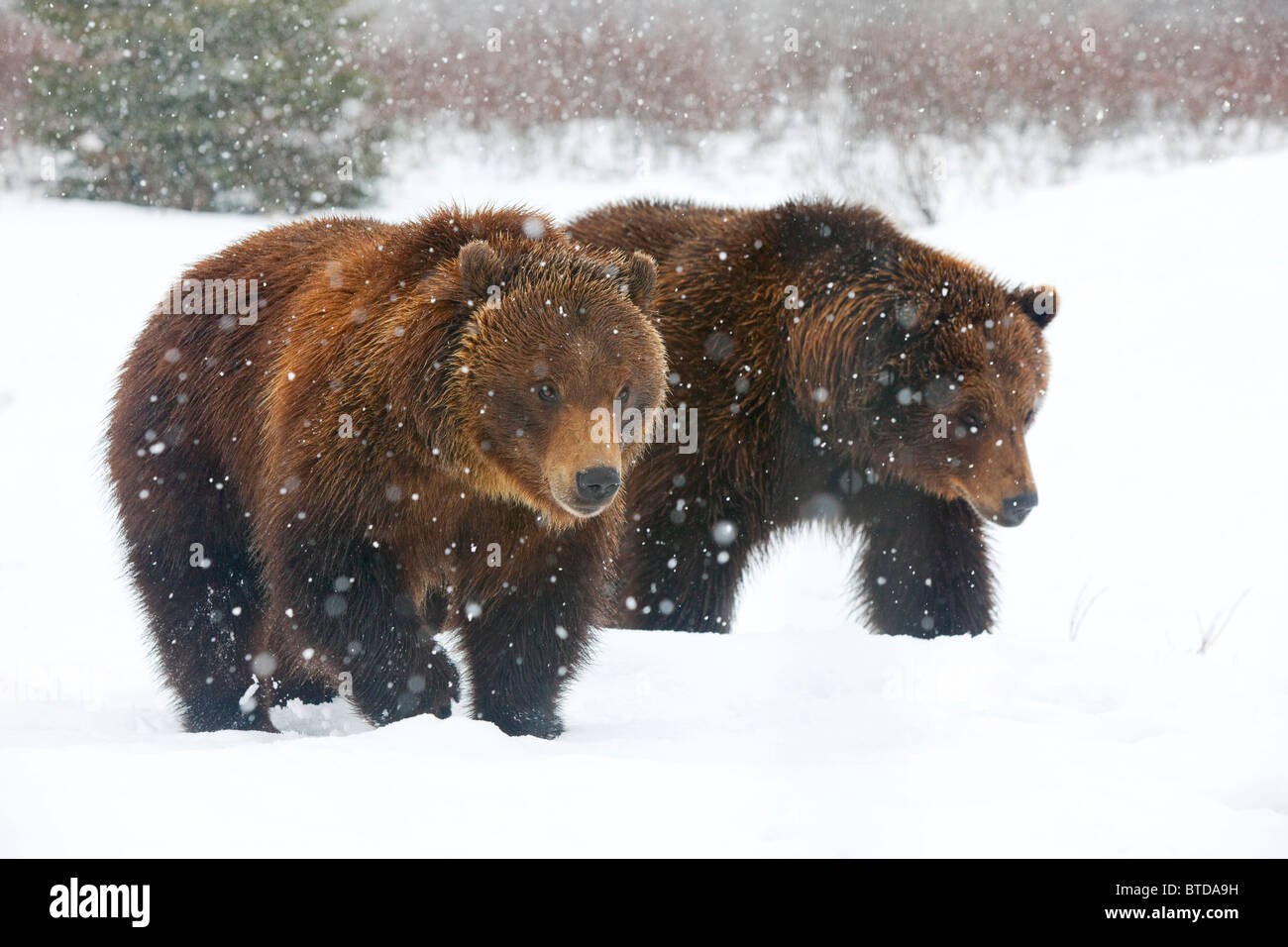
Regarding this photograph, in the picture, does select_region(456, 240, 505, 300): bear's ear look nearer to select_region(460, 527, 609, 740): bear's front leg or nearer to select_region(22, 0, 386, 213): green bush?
select_region(460, 527, 609, 740): bear's front leg

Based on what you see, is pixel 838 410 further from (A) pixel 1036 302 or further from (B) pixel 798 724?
(B) pixel 798 724

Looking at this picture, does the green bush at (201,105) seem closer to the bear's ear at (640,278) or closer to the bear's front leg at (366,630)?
the bear's ear at (640,278)

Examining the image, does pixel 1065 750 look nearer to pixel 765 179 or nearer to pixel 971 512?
pixel 971 512

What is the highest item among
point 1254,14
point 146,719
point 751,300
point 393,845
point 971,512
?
point 1254,14

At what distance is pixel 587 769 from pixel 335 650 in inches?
47.6

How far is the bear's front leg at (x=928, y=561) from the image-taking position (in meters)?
6.38

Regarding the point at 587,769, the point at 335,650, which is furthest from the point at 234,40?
the point at 587,769

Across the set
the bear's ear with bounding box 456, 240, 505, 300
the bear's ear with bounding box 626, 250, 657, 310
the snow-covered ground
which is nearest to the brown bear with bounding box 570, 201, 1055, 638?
the snow-covered ground

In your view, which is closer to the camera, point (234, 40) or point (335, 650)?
point (335, 650)

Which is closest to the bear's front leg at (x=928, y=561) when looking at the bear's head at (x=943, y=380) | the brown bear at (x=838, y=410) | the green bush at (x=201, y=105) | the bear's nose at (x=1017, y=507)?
the brown bear at (x=838, y=410)

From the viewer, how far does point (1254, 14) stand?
19203mm

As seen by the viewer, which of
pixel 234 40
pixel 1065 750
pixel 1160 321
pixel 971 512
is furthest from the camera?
pixel 234 40

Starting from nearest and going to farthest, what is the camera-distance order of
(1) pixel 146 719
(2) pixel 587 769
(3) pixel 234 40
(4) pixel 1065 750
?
(2) pixel 587 769, (4) pixel 1065 750, (1) pixel 146 719, (3) pixel 234 40

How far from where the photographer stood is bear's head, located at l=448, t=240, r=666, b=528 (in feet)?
13.6
